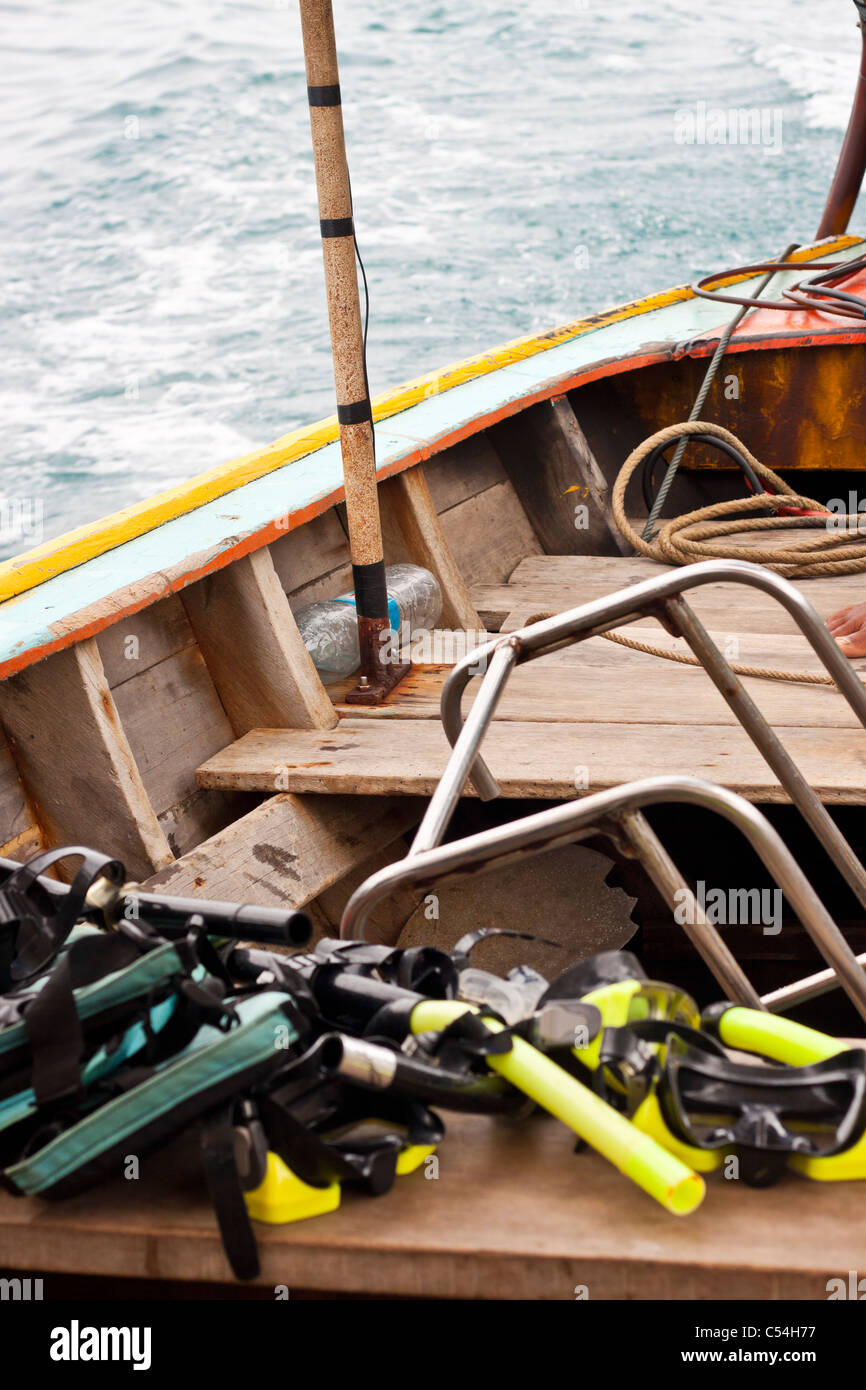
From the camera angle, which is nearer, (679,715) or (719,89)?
(679,715)

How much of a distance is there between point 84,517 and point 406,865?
10589 mm

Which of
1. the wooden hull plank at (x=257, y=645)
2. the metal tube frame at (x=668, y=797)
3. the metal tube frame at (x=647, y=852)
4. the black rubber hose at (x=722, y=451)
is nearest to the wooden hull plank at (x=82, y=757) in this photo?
the wooden hull plank at (x=257, y=645)

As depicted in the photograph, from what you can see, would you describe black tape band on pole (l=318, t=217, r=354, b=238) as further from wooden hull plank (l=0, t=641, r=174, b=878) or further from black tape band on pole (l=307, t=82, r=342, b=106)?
wooden hull plank (l=0, t=641, r=174, b=878)

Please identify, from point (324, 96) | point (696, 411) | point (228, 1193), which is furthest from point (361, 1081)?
point (696, 411)

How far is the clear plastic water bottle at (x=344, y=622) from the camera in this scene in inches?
114

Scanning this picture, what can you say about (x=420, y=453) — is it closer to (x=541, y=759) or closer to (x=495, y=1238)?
(x=541, y=759)

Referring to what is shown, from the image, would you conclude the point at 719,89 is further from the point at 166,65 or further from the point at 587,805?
the point at 587,805

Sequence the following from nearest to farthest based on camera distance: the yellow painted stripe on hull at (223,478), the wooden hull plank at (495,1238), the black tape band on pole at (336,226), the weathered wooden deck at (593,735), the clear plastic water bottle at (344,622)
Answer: the wooden hull plank at (495,1238) → the weathered wooden deck at (593,735) → the yellow painted stripe on hull at (223,478) → the black tape band on pole at (336,226) → the clear plastic water bottle at (344,622)

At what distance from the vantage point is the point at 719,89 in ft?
69.4

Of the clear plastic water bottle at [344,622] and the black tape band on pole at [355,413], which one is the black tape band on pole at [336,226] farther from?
the clear plastic water bottle at [344,622]

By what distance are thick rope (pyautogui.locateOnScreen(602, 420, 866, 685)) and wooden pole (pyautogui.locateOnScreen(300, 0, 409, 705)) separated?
1.01m

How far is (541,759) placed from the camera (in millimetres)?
2377

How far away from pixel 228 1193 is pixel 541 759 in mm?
1468
